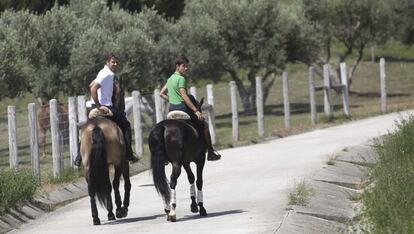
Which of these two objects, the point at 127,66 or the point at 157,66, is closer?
the point at 127,66

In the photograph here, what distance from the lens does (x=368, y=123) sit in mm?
33375

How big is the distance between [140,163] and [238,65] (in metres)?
26.0

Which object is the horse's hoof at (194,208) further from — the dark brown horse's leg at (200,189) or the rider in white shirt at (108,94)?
the rider in white shirt at (108,94)

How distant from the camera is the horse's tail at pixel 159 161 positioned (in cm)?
1411

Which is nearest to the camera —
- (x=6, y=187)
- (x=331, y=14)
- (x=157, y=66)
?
(x=6, y=187)

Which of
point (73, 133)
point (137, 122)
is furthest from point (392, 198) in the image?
point (137, 122)

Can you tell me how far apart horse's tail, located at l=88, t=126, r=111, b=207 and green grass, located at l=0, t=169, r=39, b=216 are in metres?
1.53

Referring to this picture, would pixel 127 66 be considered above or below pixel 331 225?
above

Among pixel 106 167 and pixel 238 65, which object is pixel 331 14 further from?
pixel 106 167

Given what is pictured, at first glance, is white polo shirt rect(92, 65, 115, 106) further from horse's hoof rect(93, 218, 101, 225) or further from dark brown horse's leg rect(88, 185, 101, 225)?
horse's hoof rect(93, 218, 101, 225)

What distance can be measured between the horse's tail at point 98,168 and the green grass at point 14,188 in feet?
5.00

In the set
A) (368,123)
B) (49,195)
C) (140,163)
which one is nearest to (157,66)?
(368,123)

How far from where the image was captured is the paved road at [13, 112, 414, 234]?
1352cm

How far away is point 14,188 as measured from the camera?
15531 millimetres
